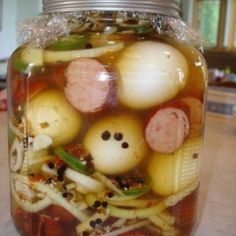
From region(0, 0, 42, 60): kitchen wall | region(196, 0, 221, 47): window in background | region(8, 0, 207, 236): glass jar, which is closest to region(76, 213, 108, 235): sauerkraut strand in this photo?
region(8, 0, 207, 236): glass jar

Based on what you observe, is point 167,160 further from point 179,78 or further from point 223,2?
point 223,2

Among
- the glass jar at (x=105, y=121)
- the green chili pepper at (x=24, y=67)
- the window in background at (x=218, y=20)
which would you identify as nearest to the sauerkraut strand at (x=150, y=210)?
the glass jar at (x=105, y=121)

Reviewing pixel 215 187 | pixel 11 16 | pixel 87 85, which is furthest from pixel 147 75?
pixel 11 16

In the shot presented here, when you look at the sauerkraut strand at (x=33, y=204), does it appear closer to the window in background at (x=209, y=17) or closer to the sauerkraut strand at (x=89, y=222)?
the sauerkraut strand at (x=89, y=222)

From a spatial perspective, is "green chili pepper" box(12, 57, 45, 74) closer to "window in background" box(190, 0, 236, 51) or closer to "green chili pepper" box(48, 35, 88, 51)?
"green chili pepper" box(48, 35, 88, 51)

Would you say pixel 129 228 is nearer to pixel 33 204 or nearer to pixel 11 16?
pixel 33 204

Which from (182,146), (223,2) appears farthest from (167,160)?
(223,2)
